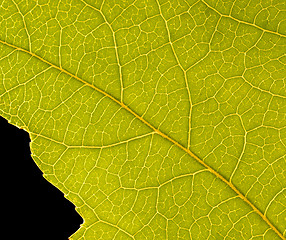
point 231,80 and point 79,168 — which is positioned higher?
point 231,80

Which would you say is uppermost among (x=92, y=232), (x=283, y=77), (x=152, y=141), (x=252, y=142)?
(x=283, y=77)

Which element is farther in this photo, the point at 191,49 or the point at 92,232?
the point at 92,232

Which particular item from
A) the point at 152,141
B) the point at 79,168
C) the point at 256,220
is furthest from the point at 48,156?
the point at 256,220

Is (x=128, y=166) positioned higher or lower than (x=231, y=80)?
lower

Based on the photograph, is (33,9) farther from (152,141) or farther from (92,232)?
(92,232)

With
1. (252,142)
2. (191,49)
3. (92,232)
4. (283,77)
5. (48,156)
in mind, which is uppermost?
(283,77)

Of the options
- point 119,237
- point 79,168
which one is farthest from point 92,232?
point 79,168

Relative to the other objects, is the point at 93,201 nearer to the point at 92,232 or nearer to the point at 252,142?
the point at 92,232
